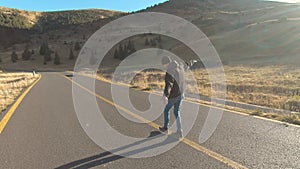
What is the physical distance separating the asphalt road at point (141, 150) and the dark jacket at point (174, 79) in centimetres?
103

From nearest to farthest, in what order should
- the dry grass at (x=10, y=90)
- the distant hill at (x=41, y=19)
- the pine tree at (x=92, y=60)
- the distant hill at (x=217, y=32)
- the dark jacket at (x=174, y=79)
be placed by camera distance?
the dark jacket at (x=174, y=79)
the dry grass at (x=10, y=90)
the distant hill at (x=217, y=32)
the pine tree at (x=92, y=60)
the distant hill at (x=41, y=19)

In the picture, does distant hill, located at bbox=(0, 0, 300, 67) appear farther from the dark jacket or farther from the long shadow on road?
the long shadow on road

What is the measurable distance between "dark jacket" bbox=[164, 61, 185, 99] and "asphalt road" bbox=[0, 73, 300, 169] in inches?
40.5

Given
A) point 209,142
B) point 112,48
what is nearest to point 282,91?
point 209,142

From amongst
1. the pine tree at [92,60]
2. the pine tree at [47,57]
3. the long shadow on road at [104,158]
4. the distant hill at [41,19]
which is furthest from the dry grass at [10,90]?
the distant hill at [41,19]

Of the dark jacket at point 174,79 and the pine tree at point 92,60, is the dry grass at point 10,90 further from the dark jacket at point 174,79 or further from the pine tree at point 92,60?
the pine tree at point 92,60

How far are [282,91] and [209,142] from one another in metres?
13.8

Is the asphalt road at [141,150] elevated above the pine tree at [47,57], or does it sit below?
below

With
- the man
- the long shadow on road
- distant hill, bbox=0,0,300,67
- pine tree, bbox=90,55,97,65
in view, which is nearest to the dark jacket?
the man

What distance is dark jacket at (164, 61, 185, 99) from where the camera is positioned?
6945mm

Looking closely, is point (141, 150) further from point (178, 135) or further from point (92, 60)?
point (92, 60)

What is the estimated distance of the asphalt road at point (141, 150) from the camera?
5.08 meters

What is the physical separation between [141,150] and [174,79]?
6.41 feet

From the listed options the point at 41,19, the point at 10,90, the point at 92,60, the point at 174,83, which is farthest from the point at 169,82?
the point at 41,19
